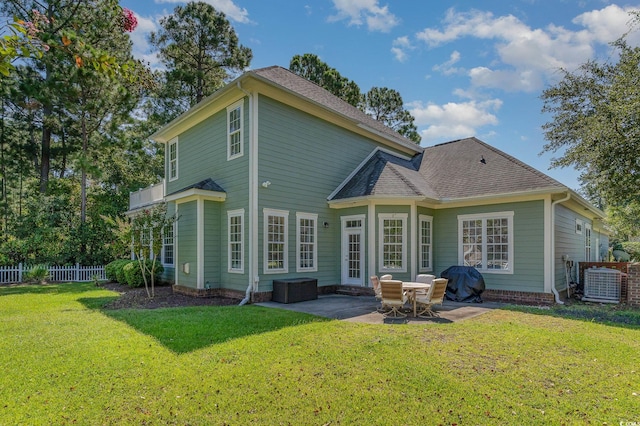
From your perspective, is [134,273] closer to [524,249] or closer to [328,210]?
[328,210]

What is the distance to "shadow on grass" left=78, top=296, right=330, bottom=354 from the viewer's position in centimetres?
599

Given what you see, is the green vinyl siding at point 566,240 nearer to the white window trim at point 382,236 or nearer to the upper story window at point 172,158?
the white window trim at point 382,236

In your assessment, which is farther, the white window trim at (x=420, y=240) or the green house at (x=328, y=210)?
the white window trim at (x=420, y=240)

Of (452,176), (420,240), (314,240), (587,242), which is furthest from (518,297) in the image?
(587,242)

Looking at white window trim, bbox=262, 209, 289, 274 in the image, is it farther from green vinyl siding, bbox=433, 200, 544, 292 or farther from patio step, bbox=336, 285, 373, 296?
green vinyl siding, bbox=433, 200, 544, 292

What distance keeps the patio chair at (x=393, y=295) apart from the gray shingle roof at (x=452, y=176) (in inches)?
145

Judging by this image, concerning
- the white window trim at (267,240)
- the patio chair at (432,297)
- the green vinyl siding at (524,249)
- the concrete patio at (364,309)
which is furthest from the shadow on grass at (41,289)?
the green vinyl siding at (524,249)

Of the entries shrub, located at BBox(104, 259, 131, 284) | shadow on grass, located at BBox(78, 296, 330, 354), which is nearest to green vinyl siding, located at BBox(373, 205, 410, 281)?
shadow on grass, located at BBox(78, 296, 330, 354)

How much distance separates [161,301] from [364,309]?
5.82m

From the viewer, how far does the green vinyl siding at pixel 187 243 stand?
11.2m

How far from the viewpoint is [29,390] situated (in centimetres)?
409

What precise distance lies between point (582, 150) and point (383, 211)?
6744 millimetres

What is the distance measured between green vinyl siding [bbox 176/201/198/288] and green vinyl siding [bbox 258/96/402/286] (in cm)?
253

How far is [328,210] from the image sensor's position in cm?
1220
